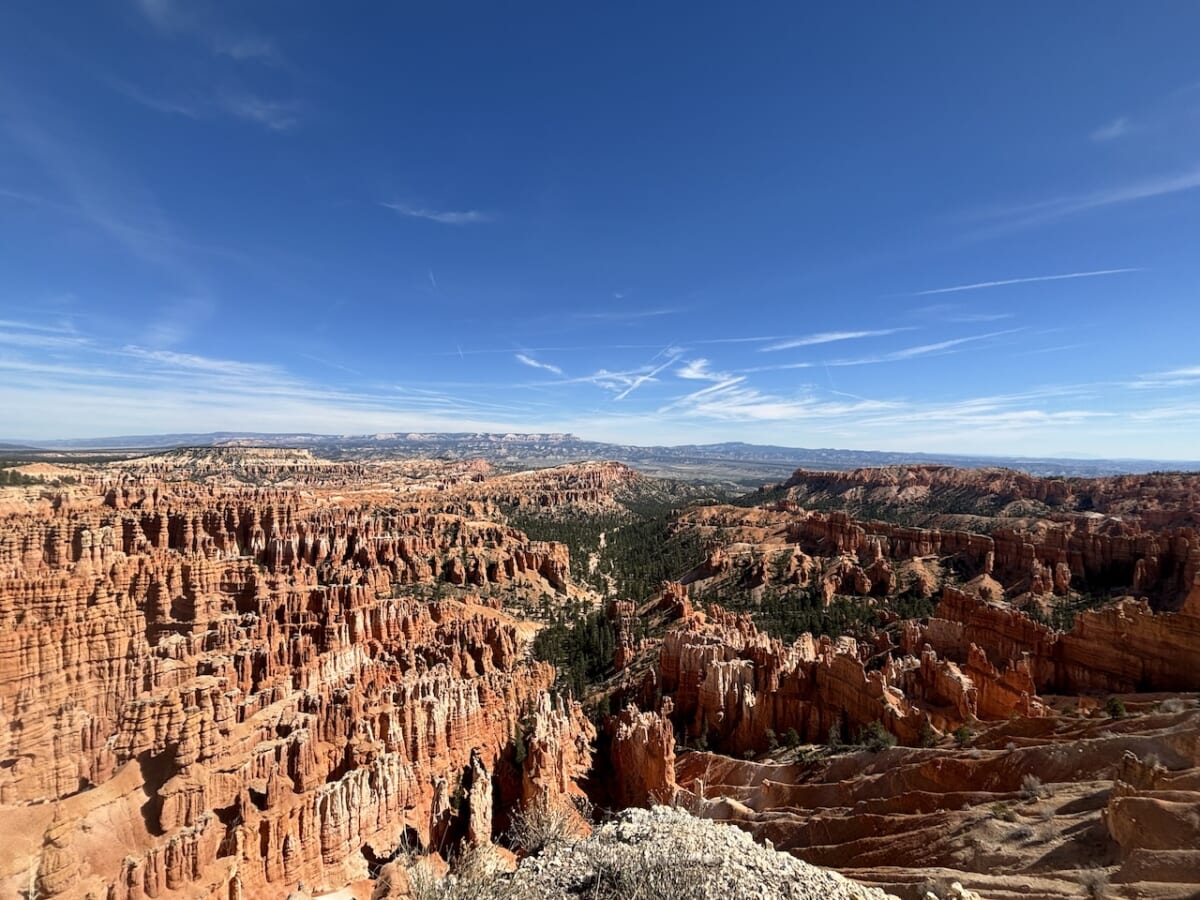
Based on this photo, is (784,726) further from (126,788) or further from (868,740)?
(126,788)

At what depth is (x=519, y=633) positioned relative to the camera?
2576 inches

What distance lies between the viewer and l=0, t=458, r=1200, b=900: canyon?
17266 millimetres

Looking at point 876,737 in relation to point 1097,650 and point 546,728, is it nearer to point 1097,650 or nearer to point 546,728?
point 546,728

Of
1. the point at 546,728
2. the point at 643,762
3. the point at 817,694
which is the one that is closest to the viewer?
the point at 643,762

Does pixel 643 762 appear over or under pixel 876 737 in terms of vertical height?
under

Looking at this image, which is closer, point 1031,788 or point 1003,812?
point 1003,812

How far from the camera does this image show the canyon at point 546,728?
1727 cm

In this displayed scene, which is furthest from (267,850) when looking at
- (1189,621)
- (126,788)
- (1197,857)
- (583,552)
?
(583,552)

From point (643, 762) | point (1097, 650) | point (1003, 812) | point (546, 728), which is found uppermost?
point (1003, 812)

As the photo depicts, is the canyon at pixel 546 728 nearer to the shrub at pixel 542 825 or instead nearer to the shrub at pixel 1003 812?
the shrub at pixel 1003 812

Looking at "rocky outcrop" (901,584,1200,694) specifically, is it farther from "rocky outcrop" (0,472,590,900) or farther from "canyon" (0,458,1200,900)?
"rocky outcrop" (0,472,590,900)

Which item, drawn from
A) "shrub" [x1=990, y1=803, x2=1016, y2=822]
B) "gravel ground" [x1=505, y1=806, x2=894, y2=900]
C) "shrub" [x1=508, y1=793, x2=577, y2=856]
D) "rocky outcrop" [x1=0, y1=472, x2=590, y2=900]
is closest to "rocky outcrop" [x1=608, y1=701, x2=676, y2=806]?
"rocky outcrop" [x1=0, y1=472, x2=590, y2=900]

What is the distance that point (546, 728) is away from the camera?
100 feet

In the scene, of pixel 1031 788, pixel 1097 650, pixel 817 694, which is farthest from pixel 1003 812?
pixel 1097 650
